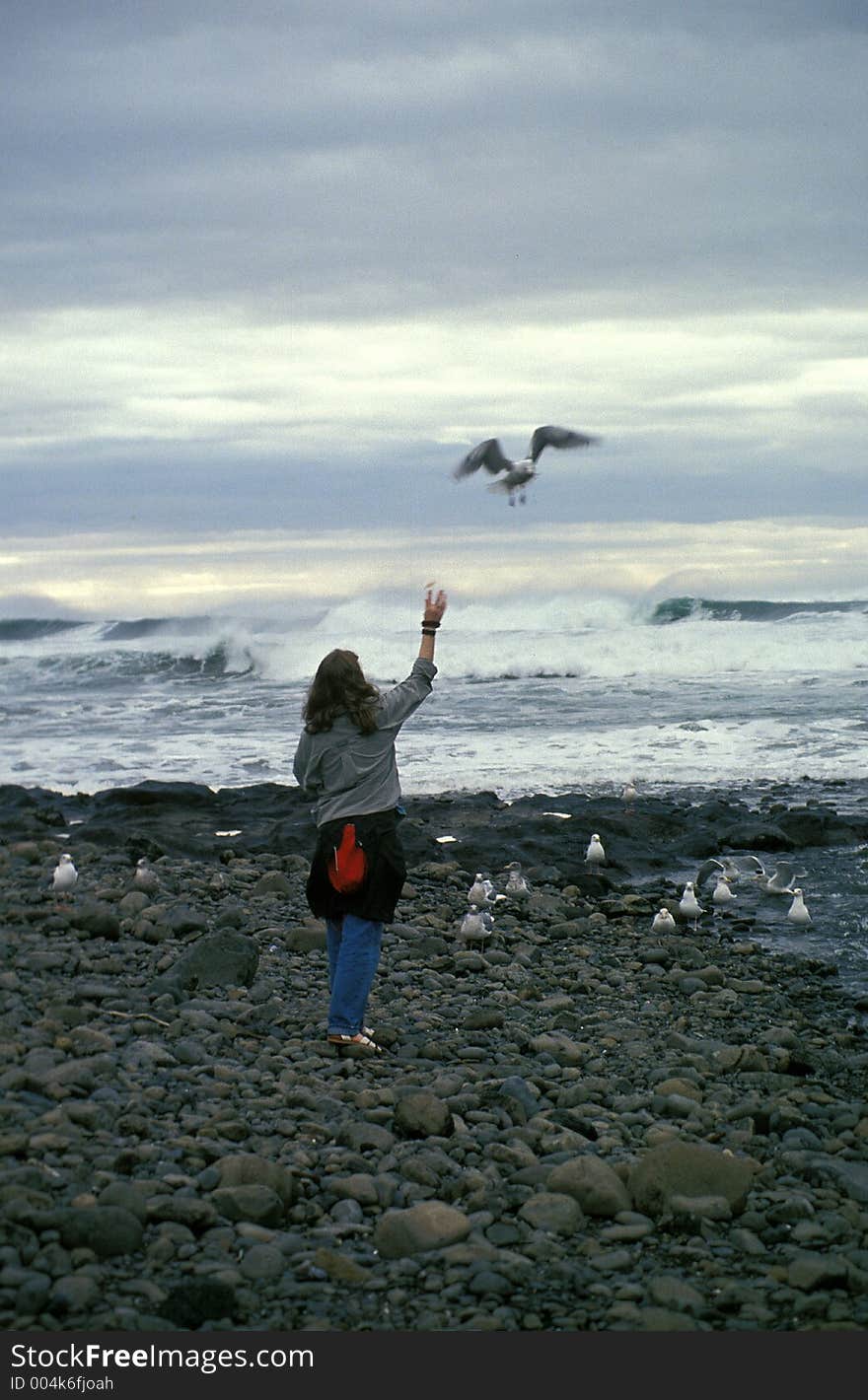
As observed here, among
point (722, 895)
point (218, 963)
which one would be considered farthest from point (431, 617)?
point (722, 895)

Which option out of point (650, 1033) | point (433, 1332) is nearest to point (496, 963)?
point (650, 1033)

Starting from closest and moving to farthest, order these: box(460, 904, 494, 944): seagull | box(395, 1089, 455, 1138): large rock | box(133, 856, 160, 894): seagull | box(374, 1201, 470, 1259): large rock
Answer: box(374, 1201, 470, 1259): large rock → box(395, 1089, 455, 1138): large rock → box(460, 904, 494, 944): seagull → box(133, 856, 160, 894): seagull

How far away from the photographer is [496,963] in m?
8.20

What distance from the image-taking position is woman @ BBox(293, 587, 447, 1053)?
5660 millimetres

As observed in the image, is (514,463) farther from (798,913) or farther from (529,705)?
(529,705)

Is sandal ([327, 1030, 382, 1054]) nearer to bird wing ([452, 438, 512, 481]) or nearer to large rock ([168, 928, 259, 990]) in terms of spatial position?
large rock ([168, 928, 259, 990])

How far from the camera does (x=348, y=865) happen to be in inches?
222

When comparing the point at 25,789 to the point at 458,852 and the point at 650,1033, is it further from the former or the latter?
the point at 650,1033

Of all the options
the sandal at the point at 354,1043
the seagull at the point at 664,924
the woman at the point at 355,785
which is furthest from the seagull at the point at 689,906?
the woman at the point at 355,785

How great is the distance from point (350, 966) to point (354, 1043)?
39 cm

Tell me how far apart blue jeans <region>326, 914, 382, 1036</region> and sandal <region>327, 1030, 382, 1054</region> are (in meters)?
0.02

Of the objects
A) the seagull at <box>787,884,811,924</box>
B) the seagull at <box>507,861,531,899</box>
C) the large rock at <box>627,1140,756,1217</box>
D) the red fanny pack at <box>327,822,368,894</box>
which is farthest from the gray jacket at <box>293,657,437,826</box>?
the seagull at <box>787,884,811,924</box>

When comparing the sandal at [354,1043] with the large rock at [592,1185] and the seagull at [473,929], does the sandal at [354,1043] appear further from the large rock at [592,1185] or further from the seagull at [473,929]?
the seagull at [473,929]

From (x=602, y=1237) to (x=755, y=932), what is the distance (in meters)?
5.57
